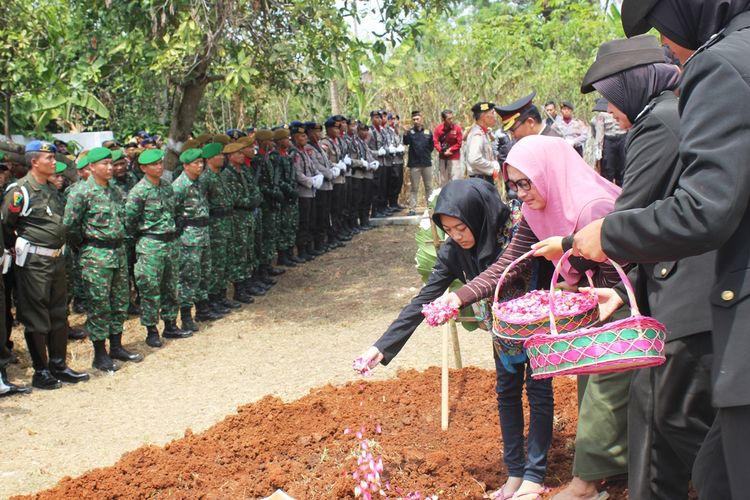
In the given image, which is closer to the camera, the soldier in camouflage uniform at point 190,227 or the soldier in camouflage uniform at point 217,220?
the soldier in camouflage uniform at point 190,227

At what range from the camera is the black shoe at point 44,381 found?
6787mm

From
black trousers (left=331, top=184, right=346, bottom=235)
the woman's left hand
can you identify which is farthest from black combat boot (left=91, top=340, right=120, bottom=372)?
black trousers (left=331, top=184, right=346, bottom=235)

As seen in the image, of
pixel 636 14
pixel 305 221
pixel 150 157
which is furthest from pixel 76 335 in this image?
pixel 636 14

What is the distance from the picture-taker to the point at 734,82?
1815mm

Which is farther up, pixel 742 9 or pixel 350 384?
pixel 742 9

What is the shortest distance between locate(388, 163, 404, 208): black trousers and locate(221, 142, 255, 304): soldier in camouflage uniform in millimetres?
7044

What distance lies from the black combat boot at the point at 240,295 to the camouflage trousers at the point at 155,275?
1765 mm

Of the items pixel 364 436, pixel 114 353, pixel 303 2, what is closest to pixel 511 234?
pixel 364 436

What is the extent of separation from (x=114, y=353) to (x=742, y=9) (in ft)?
21.9

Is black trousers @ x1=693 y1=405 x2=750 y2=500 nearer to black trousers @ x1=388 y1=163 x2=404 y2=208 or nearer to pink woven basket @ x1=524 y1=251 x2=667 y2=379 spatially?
pink woven basket @ x1=524 y1=251 x2=667 y2=379

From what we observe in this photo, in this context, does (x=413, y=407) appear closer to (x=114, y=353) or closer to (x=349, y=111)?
(x=114, y=353)

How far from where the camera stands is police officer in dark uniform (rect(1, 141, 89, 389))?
669 cm

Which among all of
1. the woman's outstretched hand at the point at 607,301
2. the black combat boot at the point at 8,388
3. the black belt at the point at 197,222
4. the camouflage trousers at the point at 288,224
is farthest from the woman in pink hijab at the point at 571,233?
the camouflage trousers at the point at 288,224

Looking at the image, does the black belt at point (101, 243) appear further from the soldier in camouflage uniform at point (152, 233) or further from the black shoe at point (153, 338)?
the black shoe at point (153, 338)
